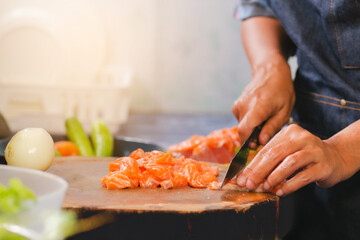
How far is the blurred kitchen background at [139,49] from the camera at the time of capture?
329 cm

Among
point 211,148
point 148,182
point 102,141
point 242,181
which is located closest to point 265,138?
point 211,148

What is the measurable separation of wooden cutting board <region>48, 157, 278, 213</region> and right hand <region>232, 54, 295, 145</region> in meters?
0.42

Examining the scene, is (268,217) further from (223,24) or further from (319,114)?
(223,24)

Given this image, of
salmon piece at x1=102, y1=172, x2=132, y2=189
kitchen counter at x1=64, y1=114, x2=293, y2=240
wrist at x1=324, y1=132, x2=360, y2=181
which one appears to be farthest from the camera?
wrist at x1=324, y1=132, x2=360, y2=181

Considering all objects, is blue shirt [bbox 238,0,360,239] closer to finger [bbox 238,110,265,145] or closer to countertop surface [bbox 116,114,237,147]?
finger [bbox 238,110,265,145]

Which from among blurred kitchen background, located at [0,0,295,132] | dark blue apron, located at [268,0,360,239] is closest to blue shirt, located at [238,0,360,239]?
dark blue apron, located at [268,0,360,239]

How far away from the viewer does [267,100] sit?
1.43m

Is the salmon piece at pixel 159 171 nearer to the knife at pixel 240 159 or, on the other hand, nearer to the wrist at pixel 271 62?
the knife at pixel 240 159

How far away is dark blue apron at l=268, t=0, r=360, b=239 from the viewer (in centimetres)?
140

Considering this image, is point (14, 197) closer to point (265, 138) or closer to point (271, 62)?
point (265, 138)

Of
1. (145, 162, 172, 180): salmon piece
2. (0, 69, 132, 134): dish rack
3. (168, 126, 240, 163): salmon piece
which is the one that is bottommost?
(0, 69, 132, 134): dish rack

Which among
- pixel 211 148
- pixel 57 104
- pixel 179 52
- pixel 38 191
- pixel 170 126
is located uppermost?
pixel 38 191

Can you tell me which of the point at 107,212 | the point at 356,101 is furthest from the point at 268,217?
the point at 356,101

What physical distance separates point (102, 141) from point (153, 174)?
864mm
